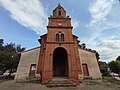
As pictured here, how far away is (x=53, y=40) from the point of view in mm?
16875

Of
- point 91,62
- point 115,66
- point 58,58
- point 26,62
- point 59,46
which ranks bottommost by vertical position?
point 91,62

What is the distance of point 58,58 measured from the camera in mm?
21922

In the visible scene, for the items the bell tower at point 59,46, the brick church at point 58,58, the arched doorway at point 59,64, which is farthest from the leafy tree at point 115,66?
the arched doorway at point 59,64

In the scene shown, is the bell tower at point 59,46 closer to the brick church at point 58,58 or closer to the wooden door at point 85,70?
the brick church at point 58,58

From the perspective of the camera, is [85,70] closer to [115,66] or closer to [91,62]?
[91,62]

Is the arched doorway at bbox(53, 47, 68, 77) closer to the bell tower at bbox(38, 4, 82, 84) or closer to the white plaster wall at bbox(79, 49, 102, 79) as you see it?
the bell tower at bbox(38, 4, 82, 84)

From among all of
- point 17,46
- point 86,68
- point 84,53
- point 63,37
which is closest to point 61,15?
point 63,37

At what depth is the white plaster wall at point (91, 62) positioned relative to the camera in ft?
67.1

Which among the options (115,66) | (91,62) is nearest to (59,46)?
(91,62)

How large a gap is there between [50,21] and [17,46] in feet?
77.0

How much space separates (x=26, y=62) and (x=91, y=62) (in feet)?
42.9

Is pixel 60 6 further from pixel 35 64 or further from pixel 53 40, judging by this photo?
pixel 35 64

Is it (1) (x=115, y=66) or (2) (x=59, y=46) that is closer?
(2) (x=59, y=46)

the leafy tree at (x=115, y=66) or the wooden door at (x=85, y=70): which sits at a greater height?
the leafy tree at (x=115, y=66)
